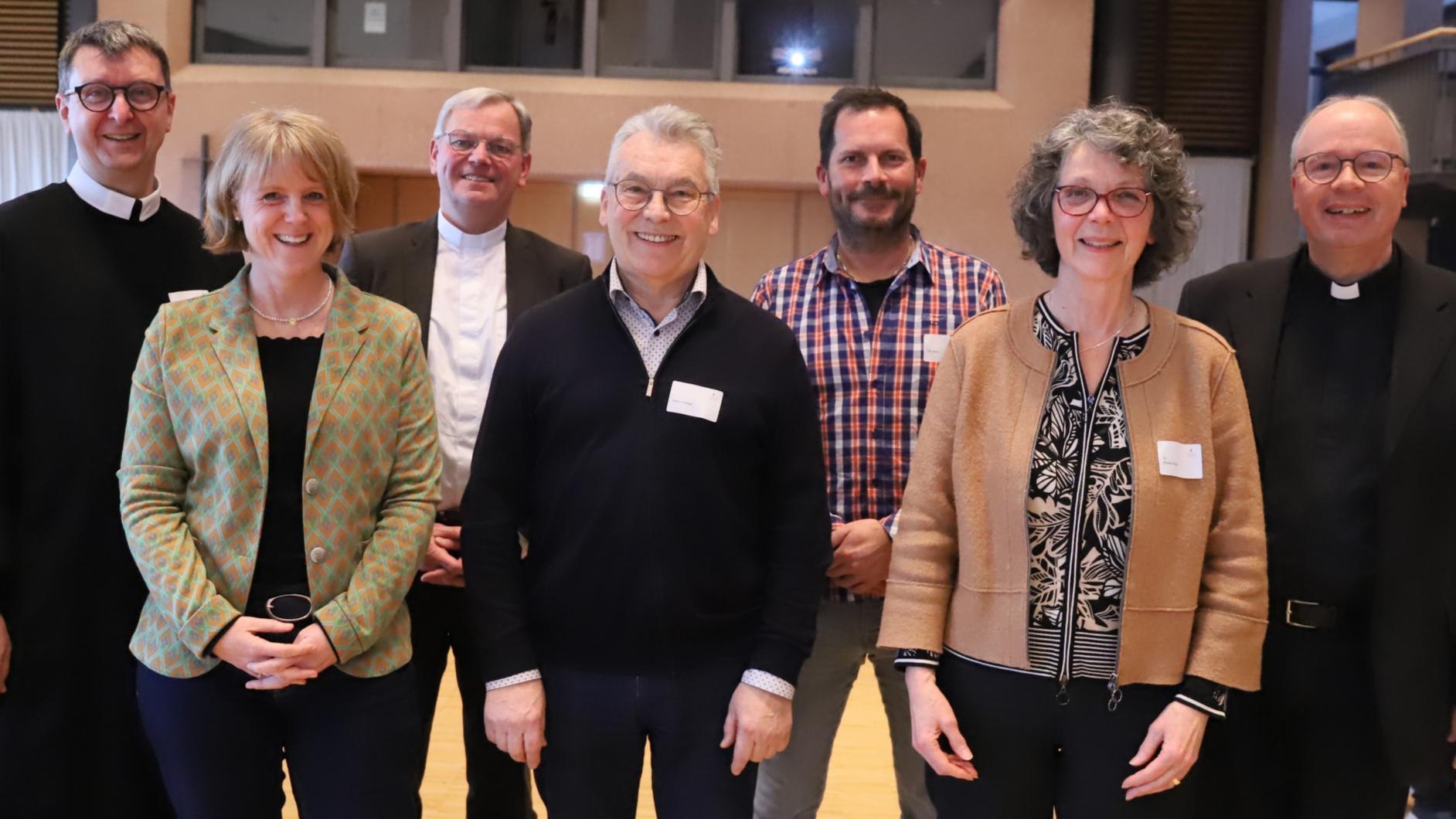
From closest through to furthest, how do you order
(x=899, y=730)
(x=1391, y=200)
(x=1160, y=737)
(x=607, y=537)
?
(x=1160, y=737), (x=607, y=537), (x=1391, y=200), (x=899, y=730)

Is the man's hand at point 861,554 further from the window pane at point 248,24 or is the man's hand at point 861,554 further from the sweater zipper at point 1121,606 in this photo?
the window pane at point 248,24

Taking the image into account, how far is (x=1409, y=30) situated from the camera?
991 centimetres

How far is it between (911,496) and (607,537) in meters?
0.54

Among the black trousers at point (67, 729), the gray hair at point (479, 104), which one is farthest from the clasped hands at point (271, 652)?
the gray hair at point (479, 104)

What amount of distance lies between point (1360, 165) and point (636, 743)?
1831mm

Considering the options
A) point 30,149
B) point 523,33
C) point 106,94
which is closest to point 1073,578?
point 106,94

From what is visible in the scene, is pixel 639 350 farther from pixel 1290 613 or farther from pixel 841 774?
pixel 841 774

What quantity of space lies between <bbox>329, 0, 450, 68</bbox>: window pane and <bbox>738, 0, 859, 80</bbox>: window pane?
2287 millimetres

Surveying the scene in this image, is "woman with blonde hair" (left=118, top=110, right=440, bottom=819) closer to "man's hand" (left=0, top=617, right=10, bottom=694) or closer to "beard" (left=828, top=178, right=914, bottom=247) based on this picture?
"man's hand" (left=0, top=617, right=10, bottom=694)

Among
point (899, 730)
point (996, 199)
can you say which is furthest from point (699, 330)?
point (996, 199)

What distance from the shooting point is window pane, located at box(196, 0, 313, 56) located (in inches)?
343

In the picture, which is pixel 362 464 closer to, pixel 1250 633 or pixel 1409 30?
pixel 1250 633

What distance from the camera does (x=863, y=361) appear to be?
271 cm

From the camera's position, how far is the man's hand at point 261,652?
1.97 m
